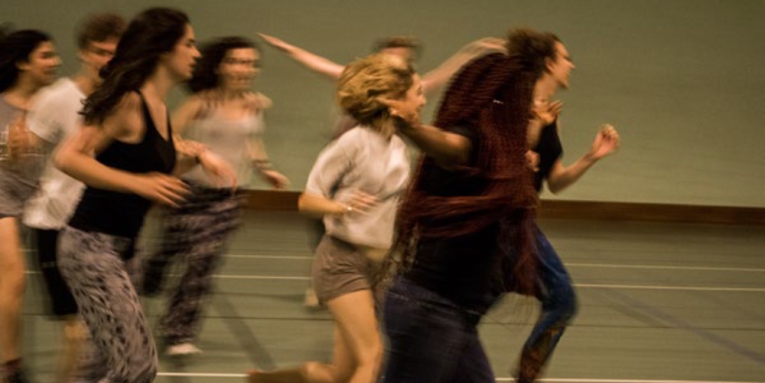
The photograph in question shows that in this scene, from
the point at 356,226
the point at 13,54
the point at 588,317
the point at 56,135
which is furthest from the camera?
the point at 588,317

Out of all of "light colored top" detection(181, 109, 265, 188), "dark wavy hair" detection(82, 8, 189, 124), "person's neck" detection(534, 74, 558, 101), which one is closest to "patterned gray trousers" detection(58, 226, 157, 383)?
"dark wavy hair" detection(82, 8, 189, 124)

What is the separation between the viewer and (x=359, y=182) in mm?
4223

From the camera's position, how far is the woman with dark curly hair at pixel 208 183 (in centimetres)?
588

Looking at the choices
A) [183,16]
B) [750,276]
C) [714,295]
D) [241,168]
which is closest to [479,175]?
[183,16]

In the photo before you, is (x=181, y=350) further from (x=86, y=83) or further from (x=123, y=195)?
(x=123, y=195)

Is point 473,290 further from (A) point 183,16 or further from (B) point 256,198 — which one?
(B) point 256,198

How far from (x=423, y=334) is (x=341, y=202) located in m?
1.22

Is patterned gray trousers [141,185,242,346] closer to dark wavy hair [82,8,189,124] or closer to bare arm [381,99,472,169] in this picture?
dark wavy hair [82,8,189,124]

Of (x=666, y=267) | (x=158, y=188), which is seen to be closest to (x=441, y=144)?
(x=158, y=188)

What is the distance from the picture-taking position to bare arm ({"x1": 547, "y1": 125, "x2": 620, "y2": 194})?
16.4 feet

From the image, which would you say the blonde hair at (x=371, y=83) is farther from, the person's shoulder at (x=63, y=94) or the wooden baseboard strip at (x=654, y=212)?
the wooden baseboard strip at (x=654, y=212)

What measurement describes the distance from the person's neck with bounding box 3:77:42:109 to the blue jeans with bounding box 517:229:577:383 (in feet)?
7.22

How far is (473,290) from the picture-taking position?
10.1ft

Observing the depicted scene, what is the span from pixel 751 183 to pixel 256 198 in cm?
547
